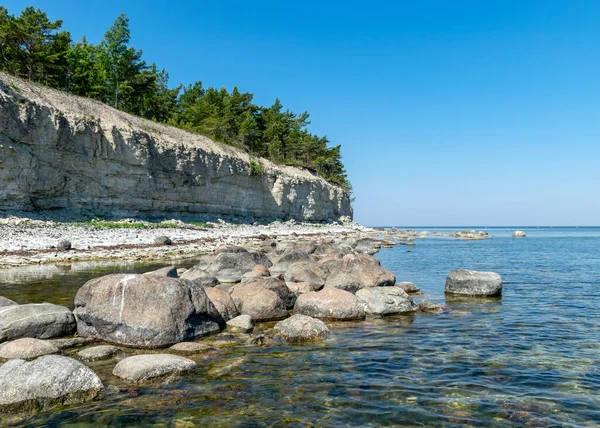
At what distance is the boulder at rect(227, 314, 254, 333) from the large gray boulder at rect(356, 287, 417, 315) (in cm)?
328

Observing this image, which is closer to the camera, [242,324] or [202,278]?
[242,324]

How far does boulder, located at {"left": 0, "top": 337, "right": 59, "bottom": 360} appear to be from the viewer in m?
7.25

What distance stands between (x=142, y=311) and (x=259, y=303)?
3206 mm

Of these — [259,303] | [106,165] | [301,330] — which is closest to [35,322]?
[259,303]

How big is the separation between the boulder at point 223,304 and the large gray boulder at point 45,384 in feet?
13.2

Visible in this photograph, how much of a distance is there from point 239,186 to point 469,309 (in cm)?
4810

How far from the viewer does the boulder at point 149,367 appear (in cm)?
643

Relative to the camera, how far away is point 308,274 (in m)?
15.2

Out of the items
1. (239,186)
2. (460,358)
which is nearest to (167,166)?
→ (239,186)

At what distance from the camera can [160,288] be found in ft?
28.4

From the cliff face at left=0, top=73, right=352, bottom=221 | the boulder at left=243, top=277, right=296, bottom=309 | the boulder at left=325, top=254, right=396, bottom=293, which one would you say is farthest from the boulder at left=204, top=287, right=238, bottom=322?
the cliff face at left=0, top=73, right=352, bottom=221

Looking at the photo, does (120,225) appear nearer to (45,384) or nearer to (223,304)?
(223,304)

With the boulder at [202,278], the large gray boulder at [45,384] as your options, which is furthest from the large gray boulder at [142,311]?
the boulder at [202,278]

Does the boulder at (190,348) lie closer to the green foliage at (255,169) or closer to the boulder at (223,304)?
the boulder at (223,304)
